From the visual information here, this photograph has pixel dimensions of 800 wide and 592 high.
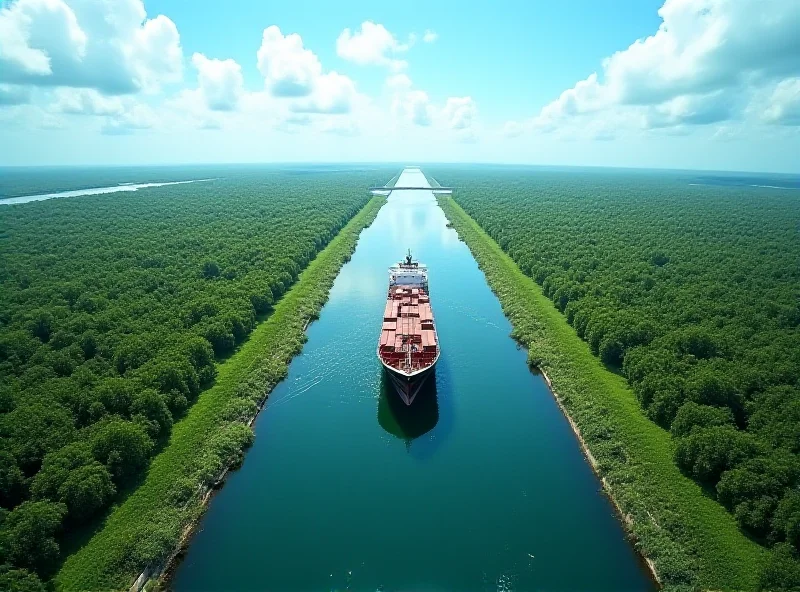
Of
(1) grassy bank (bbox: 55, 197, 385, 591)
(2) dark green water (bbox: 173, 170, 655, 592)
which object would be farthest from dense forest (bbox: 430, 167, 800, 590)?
(1) grassy bank (bbox: 55, 197, 385, 591)

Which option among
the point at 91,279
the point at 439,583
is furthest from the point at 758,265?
the point at 91,279

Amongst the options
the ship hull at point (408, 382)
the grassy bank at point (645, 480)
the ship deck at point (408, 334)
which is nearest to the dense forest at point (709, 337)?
Result: the grassy bank at point (645, 480)

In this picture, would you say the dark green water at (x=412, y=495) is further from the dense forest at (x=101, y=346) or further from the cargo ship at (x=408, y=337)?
the dense forest at (x=101, y=346)

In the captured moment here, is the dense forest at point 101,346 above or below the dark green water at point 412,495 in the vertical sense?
above

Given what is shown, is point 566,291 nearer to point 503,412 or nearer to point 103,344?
point 503,412

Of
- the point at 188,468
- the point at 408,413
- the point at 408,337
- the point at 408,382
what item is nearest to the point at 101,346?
the point at 188,468

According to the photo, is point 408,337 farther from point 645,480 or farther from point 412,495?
point 645,480

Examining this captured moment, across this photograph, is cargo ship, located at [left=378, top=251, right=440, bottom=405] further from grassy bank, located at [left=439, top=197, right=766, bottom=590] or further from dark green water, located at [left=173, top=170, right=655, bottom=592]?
grassy bank, located at [left=439, top=197, right=766, bottom=590]
